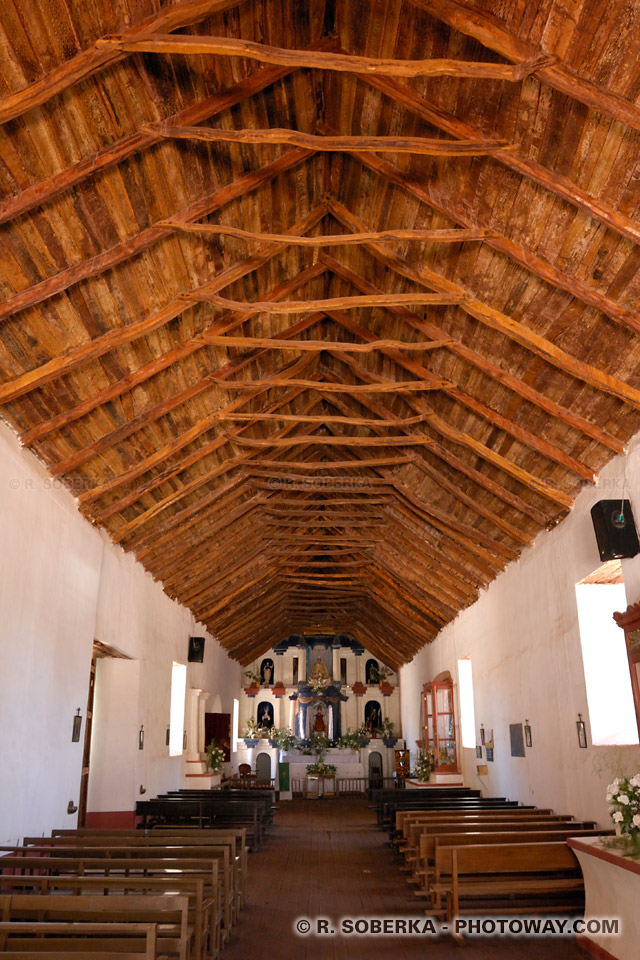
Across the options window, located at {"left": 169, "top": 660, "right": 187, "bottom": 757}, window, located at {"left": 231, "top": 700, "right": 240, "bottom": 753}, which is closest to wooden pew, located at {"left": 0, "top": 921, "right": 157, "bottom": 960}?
window, located at {"left": 169, "top": 660, "right": 187, "bottom": 757}

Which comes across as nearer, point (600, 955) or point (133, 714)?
point (600, 955)

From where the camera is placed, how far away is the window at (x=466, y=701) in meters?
14.2

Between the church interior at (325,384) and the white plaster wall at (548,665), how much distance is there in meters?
0.06

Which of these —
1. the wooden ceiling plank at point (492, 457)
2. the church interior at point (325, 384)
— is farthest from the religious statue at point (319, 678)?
the wooden ceiling plank at point (492, 457)

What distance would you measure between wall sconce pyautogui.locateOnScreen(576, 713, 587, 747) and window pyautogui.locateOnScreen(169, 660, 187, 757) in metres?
9.20

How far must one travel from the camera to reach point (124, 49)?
15.6 feet

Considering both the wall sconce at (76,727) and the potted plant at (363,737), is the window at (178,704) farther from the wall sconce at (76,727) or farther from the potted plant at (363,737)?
the potted plant at (363,737)

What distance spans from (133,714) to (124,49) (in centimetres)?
965

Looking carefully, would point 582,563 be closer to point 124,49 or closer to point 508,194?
point 508,194

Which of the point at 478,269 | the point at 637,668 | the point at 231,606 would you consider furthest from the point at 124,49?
the point at 231,606

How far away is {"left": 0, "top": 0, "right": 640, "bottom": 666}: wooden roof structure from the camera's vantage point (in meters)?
4.85

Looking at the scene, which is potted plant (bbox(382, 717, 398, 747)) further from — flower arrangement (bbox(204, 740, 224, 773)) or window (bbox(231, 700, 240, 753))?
flower arrangement (bbox(204, 740, 224, 773))

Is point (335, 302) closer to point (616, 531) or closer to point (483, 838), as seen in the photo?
point (616, 531)

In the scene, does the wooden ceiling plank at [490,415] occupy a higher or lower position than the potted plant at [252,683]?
Answer: higher
